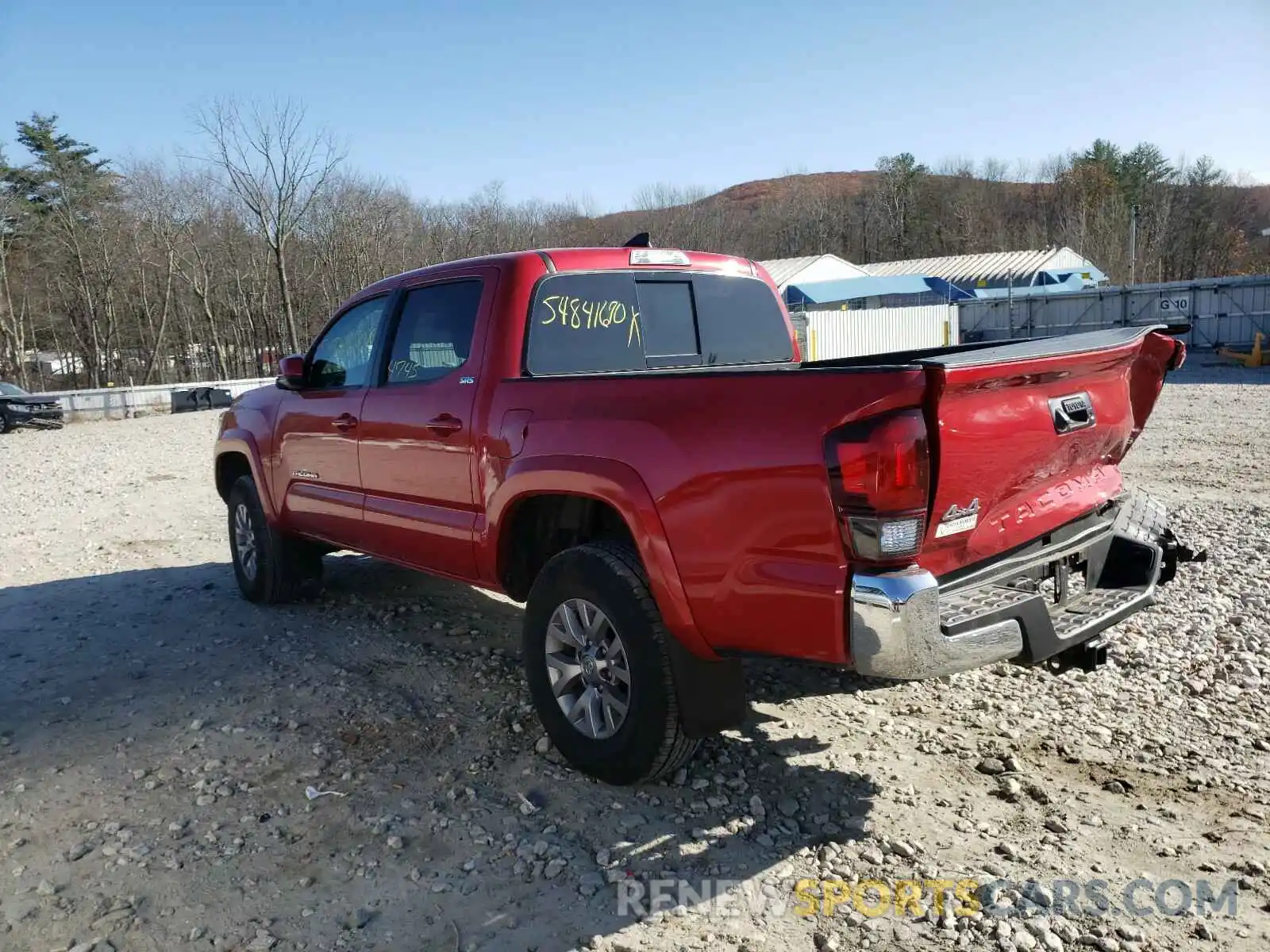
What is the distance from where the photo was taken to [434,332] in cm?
454

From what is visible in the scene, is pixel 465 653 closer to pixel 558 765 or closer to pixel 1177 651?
pixel 558 765

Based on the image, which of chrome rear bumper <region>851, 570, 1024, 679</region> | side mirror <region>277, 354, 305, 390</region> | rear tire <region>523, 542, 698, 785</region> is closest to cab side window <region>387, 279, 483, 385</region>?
side mirror <region>277, 354, 305, 390</region>

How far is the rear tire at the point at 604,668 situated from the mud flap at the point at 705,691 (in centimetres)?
3

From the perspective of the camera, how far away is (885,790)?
3.53 meters

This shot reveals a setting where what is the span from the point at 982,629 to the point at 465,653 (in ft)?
10.3

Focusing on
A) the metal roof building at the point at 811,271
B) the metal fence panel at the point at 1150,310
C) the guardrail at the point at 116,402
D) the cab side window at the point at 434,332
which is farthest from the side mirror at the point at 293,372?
the metal roof building at the point at 811,271

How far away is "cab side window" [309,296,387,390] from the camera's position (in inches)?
200

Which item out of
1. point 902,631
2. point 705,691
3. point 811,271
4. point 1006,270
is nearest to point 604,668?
point 705,691

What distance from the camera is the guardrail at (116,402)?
82.9 feet

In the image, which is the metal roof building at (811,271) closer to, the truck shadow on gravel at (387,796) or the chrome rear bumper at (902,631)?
the truck shadow on gravel at (387,796)

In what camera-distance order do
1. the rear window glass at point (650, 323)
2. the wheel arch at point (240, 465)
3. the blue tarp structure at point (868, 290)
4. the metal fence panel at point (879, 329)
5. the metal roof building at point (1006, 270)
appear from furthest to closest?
1. the metal roof building at point (1006, 270)
2. the blue tarp structure at point (868, 290)
3. the metal fence panel at point (879, 329)
4. the wheel arch at point (240, 465)
5. the rear window glass at point (650, 323)

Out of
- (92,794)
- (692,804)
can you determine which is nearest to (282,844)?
(92,794)

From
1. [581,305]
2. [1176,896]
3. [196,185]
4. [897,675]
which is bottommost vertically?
[1176,896]

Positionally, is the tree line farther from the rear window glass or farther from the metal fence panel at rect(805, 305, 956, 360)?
the rear window glass
